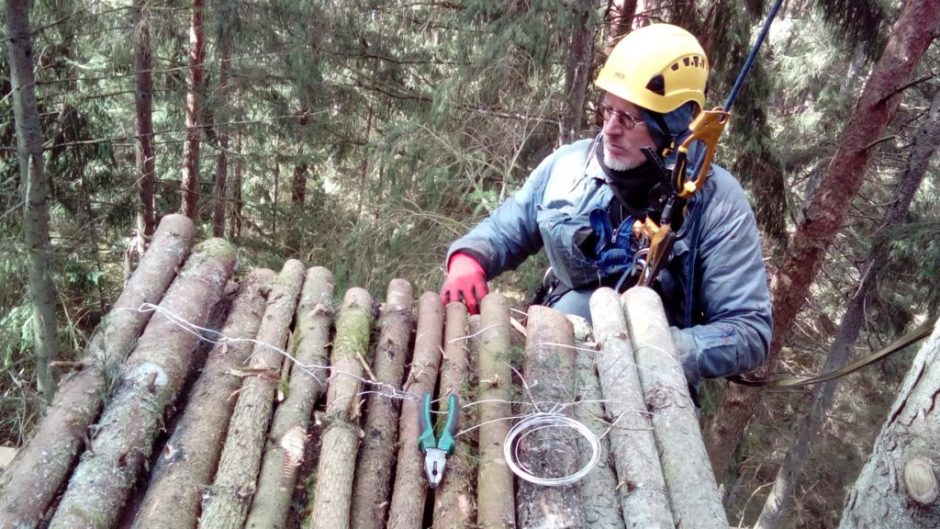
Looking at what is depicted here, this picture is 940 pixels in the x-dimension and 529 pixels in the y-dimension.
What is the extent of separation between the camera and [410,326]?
3.14 m

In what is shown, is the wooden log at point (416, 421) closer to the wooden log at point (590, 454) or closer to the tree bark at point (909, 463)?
the wooden log at point (590, 454)

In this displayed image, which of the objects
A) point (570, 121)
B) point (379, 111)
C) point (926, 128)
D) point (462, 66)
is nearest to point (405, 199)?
point (462, 66)

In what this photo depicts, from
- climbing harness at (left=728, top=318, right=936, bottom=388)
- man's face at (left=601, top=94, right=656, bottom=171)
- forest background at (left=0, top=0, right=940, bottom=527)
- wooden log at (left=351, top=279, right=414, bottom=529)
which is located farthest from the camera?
forest background at (left=0, top=0, right=940, bottom=527)

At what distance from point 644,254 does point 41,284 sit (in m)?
5.64

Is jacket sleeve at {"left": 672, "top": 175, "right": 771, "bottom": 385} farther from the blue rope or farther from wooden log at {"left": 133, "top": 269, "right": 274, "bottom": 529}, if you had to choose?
wooden log at {"left": 133, "top": 269, "right": 274, "bottom": 529}

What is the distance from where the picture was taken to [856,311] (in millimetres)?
10797

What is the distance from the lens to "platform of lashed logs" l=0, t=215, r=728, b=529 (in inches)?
81.7

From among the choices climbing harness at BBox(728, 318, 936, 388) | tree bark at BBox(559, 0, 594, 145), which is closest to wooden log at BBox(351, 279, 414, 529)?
climbing harness at BBox(728, 318, 936, 388)

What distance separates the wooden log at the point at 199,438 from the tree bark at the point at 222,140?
692 centimetres

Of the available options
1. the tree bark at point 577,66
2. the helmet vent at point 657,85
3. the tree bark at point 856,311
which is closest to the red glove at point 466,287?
the helmet vent at point 657,85

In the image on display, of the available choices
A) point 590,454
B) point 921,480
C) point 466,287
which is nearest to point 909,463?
point 921,480

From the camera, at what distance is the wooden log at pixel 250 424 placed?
2051 mm

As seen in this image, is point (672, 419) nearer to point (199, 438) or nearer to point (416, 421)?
point (416, 421)

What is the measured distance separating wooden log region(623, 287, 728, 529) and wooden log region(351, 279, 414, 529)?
3.24ft
